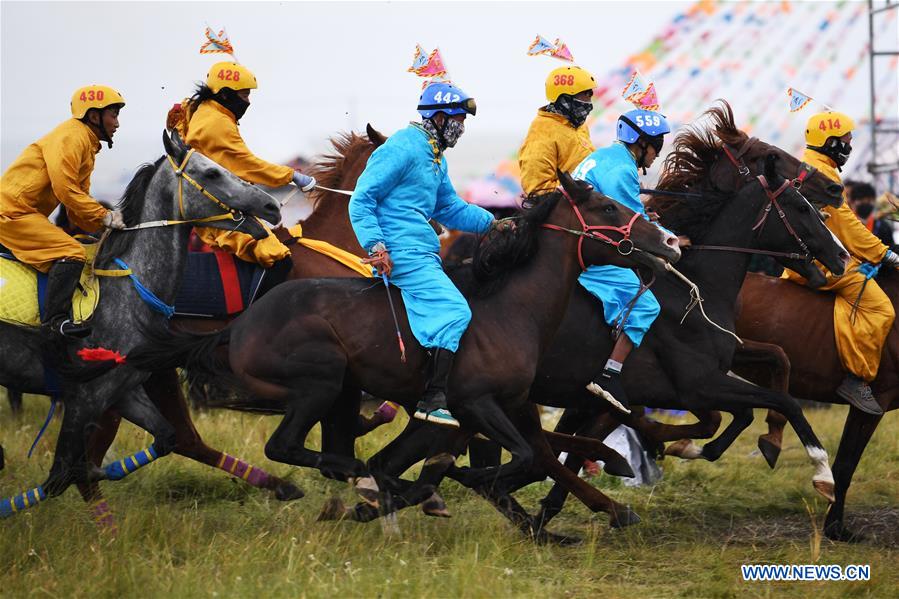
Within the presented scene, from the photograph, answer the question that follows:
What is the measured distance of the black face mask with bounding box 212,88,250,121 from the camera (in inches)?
288

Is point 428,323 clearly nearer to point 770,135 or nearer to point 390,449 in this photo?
point 390,449

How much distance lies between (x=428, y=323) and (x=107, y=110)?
243 centimetres

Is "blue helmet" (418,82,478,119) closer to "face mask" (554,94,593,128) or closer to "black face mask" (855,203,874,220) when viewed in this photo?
"face mask" (554,94,593,128)

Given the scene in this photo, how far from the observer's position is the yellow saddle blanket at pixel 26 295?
250 inches

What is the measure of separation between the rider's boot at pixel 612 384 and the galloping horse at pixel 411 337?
701 millimetres

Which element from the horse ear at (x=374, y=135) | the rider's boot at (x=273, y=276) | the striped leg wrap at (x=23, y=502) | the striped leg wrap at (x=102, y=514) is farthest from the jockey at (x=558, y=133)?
the striped leg wrap at (x=23, y=502)

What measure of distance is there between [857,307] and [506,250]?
2.79 metres

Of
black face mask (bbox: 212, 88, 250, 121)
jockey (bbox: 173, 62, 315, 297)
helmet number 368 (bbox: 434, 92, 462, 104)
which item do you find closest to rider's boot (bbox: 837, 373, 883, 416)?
helmet number 368 (bbox: 434, 92, 462, 104)

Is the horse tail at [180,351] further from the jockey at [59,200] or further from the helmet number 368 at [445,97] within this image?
the helmet number 368 at [445,97]

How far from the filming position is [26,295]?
6.41 metres

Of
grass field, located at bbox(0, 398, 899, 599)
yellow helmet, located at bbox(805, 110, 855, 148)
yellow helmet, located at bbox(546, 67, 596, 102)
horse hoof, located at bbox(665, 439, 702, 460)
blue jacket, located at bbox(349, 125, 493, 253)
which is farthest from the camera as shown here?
yellow helmet, located at bbox(805, 110, 855, 148)

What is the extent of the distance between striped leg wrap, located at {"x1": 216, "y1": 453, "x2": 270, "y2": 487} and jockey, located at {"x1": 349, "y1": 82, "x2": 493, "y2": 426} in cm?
137

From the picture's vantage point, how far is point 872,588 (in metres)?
5.46

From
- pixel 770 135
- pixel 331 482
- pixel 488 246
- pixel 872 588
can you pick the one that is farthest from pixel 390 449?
pixel 770 135
